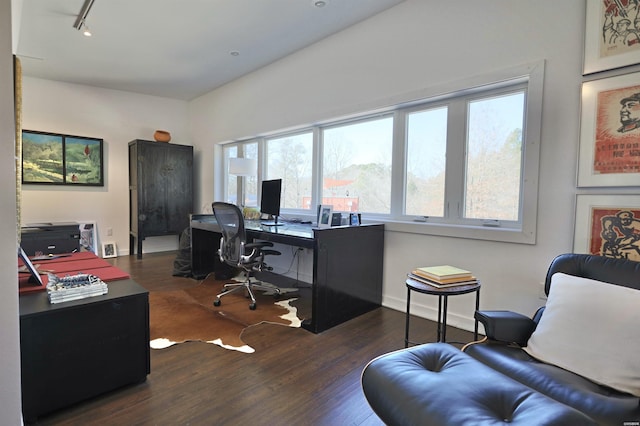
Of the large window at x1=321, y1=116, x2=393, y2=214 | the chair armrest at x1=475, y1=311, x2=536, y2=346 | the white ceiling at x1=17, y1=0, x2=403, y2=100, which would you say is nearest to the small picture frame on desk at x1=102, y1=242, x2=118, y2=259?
the white ceiling at x1=17, y1=0, x2=403, y2=100

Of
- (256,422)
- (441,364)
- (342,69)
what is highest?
(342,69)

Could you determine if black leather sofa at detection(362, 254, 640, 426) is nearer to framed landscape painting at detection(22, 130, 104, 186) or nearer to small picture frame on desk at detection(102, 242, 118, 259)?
small picture frame on desk at detection(102, 242, 118, 259)

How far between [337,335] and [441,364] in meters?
1.29

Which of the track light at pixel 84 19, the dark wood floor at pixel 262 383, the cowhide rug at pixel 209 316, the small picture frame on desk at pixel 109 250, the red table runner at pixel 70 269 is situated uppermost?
the track light at pixel 84 19

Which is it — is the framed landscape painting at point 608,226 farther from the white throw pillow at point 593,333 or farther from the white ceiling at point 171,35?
the white ceiling at point 171,35

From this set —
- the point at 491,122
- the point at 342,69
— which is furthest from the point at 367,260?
the point at 342,69

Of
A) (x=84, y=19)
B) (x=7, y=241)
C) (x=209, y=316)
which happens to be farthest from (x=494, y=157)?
(x=84, y=19)

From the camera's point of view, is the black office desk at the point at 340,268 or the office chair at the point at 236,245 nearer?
the black office desk at the point at 340,268

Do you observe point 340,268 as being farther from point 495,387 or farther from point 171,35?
point 171,35

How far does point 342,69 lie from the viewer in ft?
11.3

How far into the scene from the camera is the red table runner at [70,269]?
1807mm

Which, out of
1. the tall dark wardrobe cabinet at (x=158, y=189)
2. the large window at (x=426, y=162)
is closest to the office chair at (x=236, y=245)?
the large window at (x=426, y=162)

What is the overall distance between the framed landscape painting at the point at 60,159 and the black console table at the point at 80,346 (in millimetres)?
4345

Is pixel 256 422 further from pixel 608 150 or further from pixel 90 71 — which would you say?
pixel 90 71
